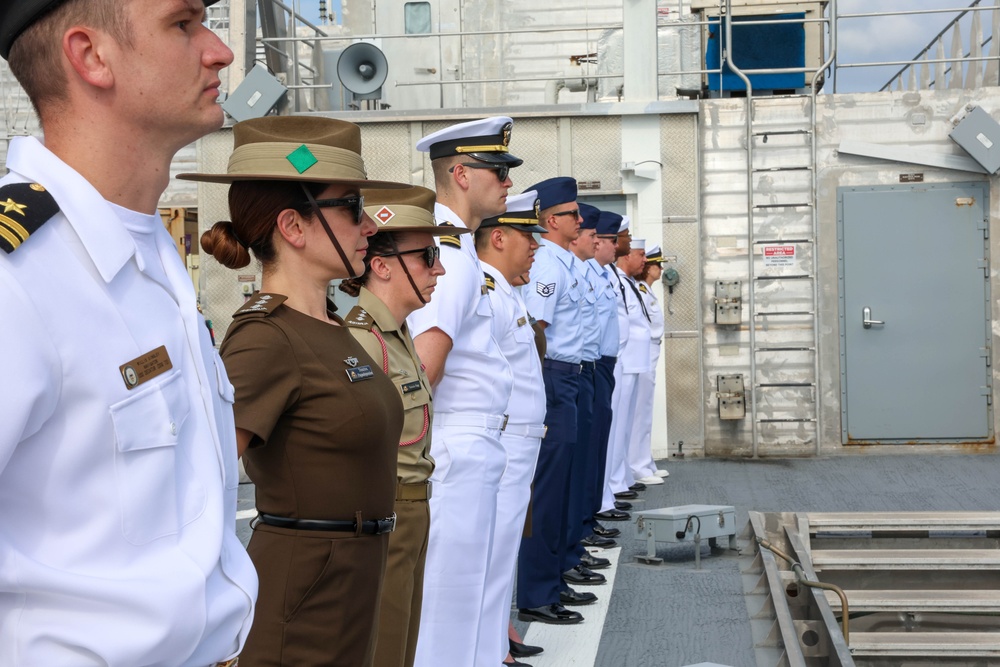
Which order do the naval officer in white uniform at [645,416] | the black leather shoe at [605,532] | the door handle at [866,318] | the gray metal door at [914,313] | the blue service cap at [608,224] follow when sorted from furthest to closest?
the door handle at [866,318], the gray metal door at [914,313], the naval officer in white uniform at [645,416], the blue service cap at [608,224], the black leather shoe at [605,532]

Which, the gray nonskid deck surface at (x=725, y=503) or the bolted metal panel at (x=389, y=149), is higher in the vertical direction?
the bolted metal panel at (x=389, y=149)

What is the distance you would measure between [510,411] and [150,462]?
329 centimetres

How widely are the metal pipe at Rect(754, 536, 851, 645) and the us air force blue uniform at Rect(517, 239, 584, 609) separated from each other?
1.20 meters

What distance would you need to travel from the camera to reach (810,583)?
5.67 metres

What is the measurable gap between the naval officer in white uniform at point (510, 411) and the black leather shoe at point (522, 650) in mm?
541

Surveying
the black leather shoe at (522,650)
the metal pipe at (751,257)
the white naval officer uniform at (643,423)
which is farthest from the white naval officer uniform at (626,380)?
the black leather shoe at (522,650)

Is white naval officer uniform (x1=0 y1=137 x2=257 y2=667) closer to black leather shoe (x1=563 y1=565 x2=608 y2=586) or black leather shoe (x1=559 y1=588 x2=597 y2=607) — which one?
black leather shoe (x1=559 y1=588 x2=597 y2=607)

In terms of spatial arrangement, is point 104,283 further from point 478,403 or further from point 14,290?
point 478,403

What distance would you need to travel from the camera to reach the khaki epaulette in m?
2.33

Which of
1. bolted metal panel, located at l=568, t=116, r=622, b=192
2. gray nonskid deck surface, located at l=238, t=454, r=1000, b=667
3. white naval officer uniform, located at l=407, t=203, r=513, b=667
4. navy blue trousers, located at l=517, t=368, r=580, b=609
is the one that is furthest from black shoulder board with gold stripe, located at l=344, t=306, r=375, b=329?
bolted metal panel, located at l=568, t=116, r=622, b=192

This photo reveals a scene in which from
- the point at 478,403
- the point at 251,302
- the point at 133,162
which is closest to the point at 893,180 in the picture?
the point at 478,403

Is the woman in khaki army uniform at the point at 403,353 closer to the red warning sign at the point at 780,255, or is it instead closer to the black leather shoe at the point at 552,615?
the black leather shoe at the point at 552,615

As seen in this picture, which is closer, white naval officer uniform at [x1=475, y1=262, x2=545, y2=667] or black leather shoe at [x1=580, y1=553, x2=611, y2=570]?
white naval officer uniform at [x1=475, y1=262, x2=545, y2=667]

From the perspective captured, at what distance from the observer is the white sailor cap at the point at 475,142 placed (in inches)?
171
